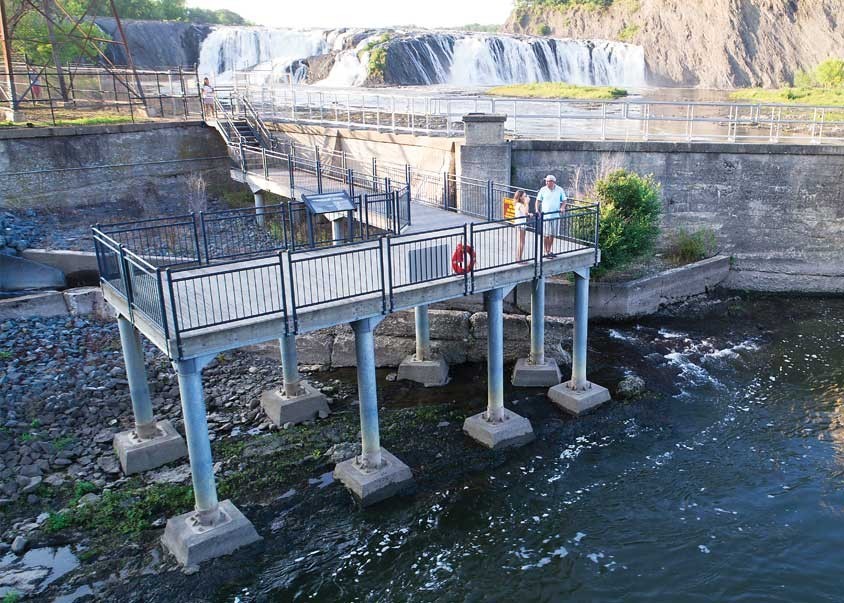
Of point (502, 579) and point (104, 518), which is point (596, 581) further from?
point (104, 518)

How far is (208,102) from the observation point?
2733cm

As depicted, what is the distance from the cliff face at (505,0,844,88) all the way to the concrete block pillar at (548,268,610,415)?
61083 mm

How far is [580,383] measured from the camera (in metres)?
13.4

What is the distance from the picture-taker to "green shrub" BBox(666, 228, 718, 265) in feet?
65.2

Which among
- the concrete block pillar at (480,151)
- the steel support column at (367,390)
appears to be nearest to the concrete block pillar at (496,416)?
the steel support column at (367,390)

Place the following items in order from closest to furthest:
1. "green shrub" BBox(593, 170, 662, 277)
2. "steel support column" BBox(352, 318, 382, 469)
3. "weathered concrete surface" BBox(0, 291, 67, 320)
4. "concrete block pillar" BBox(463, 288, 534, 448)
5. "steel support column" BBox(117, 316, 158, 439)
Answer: "steel support column" BBox(352, 318, 382, 469) → "steel support column" BBox(117, 316, 158, 439) → "concrete block pillar" BBox(463, 288, 534, 448) → "weathered concrete surface" BBox(0, 291, 67, 320) → "green shrub" BBox(593, 170, 662, 277)

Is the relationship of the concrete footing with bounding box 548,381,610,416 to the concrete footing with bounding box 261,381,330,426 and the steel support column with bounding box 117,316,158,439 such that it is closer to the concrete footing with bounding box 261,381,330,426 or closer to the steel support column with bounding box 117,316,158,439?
the concrete footing with bounding box 261,381,330,426

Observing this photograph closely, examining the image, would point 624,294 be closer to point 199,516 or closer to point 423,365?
point 423,365

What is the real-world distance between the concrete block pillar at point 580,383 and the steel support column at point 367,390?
4205 mm

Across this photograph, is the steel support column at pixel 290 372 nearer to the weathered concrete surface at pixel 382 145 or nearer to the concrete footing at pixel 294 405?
the concrete footing at pixel 294 405

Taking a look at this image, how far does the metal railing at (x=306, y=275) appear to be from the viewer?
9.06 m

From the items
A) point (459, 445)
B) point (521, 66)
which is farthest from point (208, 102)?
point (521, 66)

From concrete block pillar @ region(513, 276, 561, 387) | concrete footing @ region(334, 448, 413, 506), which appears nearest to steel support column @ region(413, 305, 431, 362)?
concrete block pillar @ region(513, 276, 561, 387)

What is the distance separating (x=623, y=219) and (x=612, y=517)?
8.98m
